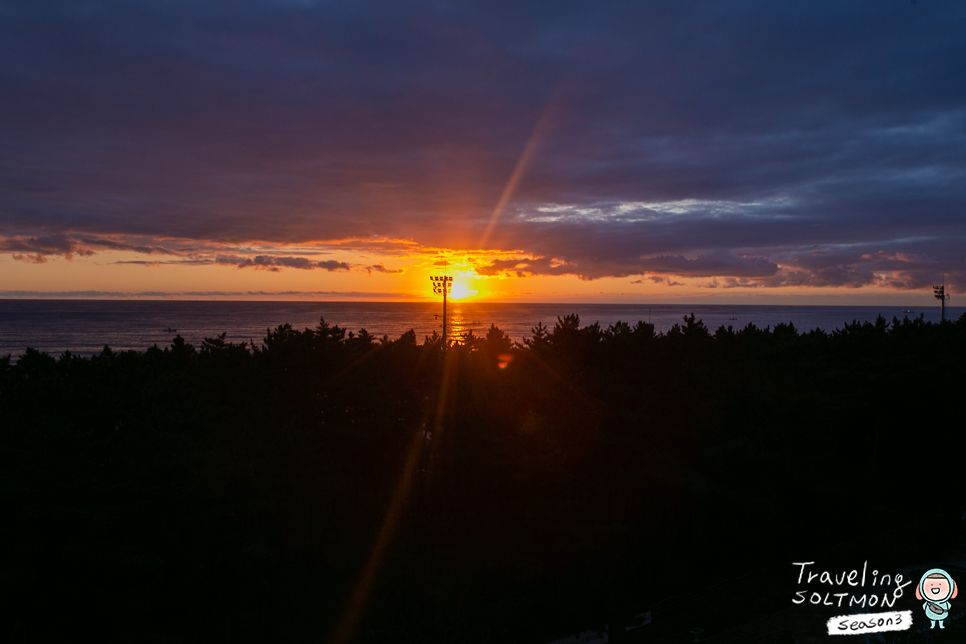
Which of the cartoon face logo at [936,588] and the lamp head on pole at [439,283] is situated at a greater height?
the lamp head on pole at [439,283]

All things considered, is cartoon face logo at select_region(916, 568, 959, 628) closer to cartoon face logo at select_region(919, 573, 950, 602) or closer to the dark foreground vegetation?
cartoon face logo at select_region(919, 573, 950, 602)

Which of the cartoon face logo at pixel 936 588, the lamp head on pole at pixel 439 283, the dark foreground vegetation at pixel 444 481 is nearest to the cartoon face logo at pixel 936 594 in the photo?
the cartoon face logo at pixel 936 588

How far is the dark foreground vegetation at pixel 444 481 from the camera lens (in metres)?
11.7

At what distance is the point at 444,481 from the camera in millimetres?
17672

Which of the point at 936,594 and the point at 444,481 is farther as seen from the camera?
the point at 444,481

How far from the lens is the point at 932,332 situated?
34.7 meters

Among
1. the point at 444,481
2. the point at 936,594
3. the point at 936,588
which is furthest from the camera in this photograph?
the point at 444,481

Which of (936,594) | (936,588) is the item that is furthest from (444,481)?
(936,588)

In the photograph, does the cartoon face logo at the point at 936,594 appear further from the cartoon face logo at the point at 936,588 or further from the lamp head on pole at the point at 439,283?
the lamp head on pole at the point at 439,283

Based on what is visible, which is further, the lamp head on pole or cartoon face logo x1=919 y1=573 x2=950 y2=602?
the lamp head on pole

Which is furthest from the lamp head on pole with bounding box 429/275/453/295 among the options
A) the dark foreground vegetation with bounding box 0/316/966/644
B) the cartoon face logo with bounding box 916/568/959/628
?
the cartoon face logo with bounding box 916/568/959/628

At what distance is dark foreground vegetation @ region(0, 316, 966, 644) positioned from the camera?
1167 cm

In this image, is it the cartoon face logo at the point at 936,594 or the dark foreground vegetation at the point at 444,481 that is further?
the cartoon face logo at the point at 936,594

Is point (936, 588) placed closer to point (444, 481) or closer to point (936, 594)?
point (936, 594)
